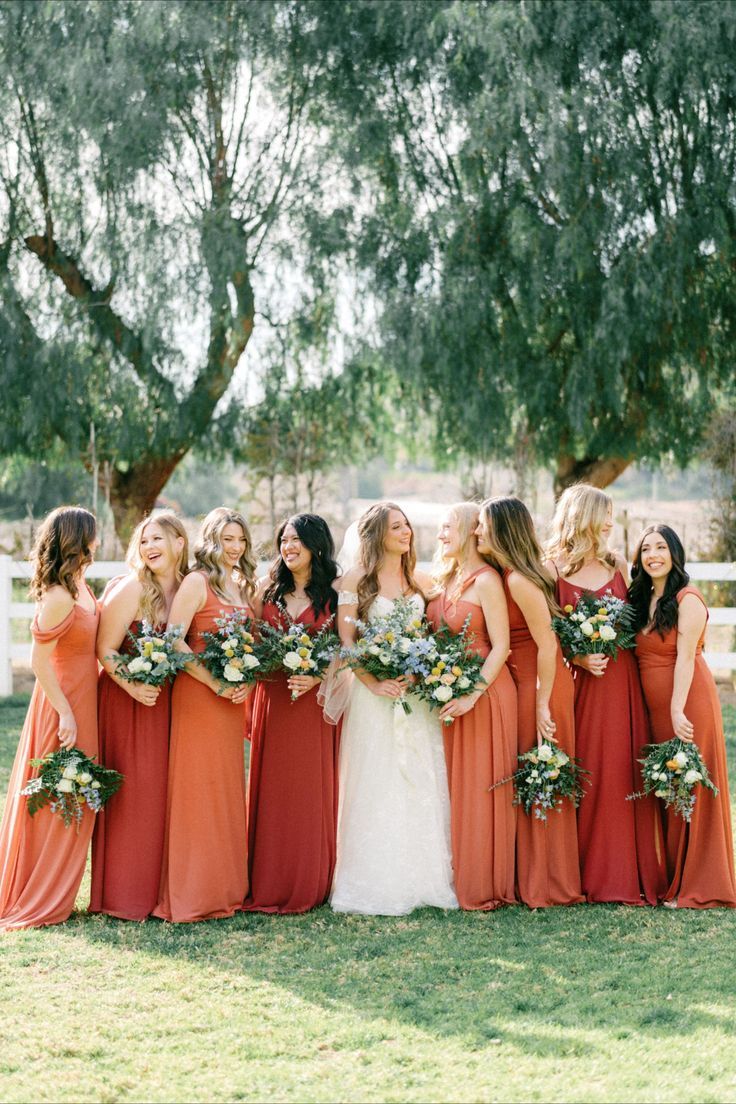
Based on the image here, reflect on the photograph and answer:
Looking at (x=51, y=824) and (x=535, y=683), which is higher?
(x=535, y=683)

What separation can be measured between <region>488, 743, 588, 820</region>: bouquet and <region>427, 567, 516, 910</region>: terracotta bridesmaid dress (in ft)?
0.19

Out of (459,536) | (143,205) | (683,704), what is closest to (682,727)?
(683,704)

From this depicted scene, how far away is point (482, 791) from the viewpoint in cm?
564

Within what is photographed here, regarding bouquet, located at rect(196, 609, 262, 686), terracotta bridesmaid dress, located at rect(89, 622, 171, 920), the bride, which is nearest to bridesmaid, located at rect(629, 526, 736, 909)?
the bride

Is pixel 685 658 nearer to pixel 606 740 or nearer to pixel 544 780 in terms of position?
pixel 606 740

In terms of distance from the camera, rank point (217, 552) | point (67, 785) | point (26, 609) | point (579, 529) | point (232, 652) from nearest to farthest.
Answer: point (67, 785) → point (232, 652) → point (217, 552) → point (579, 529) → point (26, 609)

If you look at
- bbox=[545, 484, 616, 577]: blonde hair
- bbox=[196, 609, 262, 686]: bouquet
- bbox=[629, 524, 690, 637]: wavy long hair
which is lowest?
bbox=[196, 609, 262, 686]: bouquet

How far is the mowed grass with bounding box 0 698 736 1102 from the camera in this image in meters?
3.73

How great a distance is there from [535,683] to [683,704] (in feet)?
2.42

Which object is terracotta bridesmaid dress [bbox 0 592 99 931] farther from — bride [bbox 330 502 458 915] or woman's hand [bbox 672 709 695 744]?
woman's hand [bbox 672 709 695 744]

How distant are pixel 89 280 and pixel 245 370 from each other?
2504 mm

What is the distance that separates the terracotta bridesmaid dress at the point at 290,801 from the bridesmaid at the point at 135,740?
49 cm

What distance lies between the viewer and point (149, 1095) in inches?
143

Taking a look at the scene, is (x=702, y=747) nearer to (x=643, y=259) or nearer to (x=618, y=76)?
(x=643, y=259)
